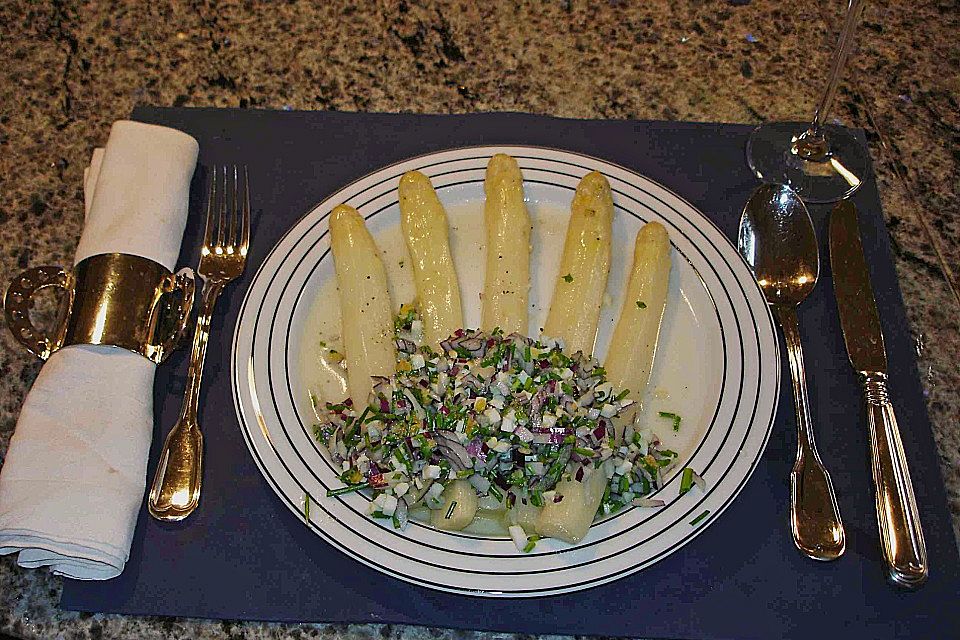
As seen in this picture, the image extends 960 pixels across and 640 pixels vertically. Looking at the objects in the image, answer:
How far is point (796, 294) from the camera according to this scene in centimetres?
171

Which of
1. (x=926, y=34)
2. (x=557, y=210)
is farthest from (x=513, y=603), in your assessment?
(x=926, y=34)

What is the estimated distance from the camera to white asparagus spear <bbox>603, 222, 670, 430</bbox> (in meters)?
1.60

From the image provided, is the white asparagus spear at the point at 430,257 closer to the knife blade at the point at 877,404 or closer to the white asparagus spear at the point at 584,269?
the white asparagus spear at the point at 584,269

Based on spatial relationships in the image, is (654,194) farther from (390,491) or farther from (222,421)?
(222,421)

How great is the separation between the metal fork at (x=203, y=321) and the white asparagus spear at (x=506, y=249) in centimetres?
54

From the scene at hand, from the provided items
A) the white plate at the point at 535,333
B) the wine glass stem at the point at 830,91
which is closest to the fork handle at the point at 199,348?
the white plate at the point at 535,333

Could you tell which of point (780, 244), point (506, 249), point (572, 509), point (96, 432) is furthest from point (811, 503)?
point (96, 432)

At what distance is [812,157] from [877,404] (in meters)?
0.67

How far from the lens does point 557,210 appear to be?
1871mm

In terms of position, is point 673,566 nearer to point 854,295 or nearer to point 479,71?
point 854,295

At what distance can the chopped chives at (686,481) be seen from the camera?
1.43m

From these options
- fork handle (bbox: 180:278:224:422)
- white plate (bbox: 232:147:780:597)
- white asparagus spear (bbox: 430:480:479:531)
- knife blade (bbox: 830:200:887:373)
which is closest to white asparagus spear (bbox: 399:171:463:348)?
white plate (bbox: 232:147:780:597)

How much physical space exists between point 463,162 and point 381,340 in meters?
0.49

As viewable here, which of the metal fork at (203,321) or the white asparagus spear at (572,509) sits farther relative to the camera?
the metal fork at (203,321)
